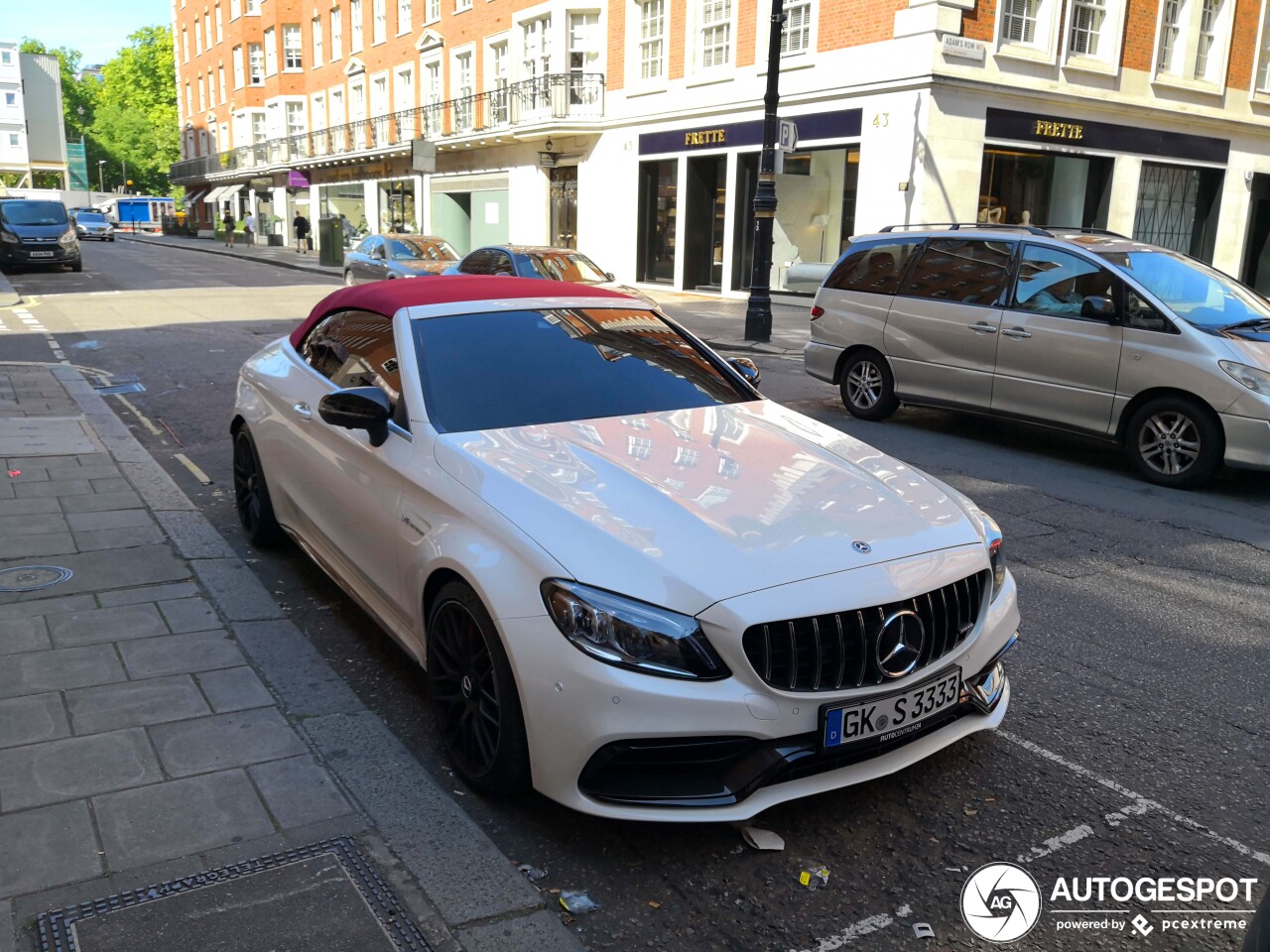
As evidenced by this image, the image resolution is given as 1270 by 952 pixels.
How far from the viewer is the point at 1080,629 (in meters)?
4.94

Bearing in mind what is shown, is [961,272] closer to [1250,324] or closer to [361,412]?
[1250,324]

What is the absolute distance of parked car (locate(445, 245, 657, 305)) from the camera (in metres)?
16.6

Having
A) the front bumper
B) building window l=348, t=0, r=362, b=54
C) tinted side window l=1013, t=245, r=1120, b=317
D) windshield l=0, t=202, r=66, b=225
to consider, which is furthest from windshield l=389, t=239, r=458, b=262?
building window l=348, t=0, r=362, b=54

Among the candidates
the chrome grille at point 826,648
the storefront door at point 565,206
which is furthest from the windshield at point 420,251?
the chrome grille at point 826,648

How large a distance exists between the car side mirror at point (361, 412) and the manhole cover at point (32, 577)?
201 cm

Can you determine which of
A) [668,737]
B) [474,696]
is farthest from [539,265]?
[668,737]

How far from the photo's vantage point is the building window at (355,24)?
148ft

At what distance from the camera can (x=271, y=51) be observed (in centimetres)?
5556

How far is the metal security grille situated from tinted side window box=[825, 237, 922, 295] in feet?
54.6

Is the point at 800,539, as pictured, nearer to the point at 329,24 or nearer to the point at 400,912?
the point at 400,912

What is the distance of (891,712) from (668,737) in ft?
2.21

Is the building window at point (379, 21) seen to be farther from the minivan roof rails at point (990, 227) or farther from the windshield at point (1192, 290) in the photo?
the windshield at point (1192, 290)

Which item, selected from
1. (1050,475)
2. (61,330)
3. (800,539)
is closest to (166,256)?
(61,330)

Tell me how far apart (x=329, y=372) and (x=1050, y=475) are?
5.62m
